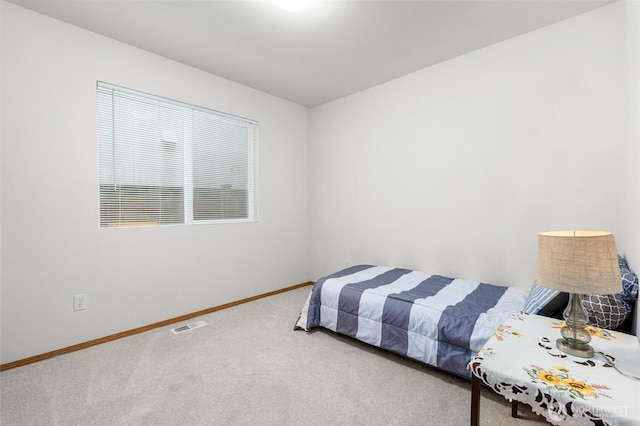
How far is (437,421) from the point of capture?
5.15ft

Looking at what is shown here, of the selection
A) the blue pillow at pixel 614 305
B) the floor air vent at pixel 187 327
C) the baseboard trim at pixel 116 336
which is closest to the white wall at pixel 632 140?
the blue pillow at pixel 614 305

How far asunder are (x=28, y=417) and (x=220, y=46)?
2948mm

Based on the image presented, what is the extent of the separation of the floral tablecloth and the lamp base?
0.06 ft

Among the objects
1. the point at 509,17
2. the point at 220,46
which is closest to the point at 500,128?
the point at 509,17

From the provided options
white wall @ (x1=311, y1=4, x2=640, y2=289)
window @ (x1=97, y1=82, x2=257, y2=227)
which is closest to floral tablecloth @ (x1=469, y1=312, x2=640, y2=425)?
white wall @ (x1=311, y1=4, x2=640, y2=289)

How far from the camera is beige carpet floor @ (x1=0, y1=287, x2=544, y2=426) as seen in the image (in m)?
1.61

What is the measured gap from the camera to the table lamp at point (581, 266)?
3.41ft

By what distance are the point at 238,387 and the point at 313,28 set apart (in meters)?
2.74

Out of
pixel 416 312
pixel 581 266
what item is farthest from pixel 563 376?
pixel 416 312

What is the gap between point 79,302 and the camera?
2404 mm

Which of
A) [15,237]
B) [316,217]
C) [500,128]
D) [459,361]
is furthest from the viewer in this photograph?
[316,217]

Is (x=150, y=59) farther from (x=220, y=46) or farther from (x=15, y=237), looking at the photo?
(x=15, y=237)

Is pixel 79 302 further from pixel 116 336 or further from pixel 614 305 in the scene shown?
pixel 614 305

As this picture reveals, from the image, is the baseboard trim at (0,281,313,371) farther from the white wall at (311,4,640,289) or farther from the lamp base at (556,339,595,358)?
the lamp base at (556,339,595,358)
